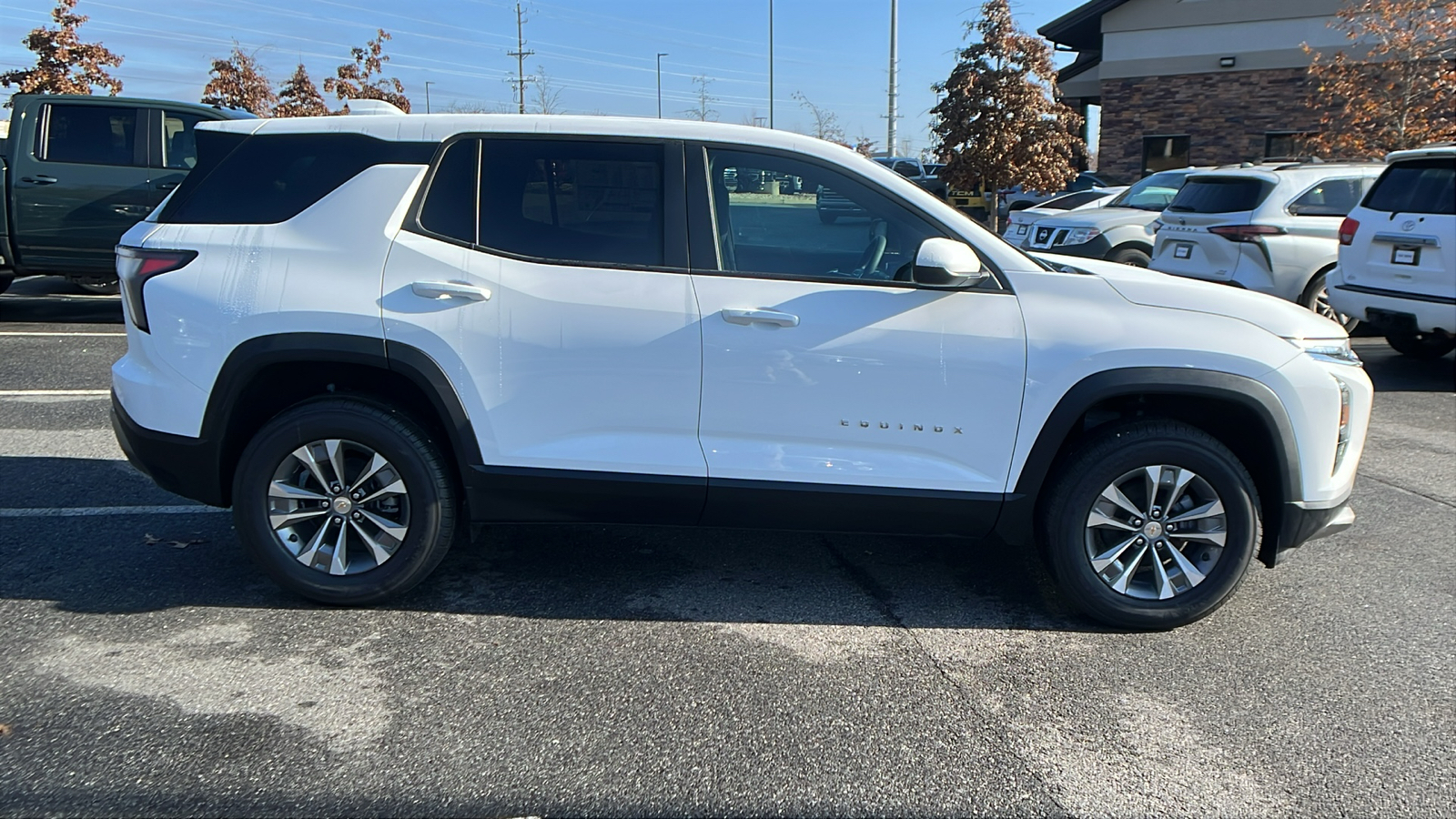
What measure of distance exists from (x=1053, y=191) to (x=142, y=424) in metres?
18.5

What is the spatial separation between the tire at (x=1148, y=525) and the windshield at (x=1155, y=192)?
36.4ft

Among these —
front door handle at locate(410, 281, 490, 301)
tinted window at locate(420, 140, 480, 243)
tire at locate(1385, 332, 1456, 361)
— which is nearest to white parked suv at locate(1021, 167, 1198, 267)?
tire at locate(1385, 332, 1456, 361)

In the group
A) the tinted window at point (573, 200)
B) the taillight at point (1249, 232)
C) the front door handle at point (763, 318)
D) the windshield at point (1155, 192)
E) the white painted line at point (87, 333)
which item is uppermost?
the windshield at point (1155, 192)

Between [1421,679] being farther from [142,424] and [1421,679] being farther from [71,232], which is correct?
[71,232]

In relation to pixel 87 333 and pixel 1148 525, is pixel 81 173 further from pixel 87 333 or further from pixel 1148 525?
pixel 1148 525

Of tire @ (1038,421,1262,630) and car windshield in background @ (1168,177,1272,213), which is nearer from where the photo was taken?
tire @ (1038,421,1262,630)

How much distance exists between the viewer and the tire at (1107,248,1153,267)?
12953mm

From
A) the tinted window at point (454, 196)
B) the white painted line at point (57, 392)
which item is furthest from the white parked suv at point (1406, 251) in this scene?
the white painted line at point (57, 392)

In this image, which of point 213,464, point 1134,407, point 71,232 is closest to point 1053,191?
point 71,232

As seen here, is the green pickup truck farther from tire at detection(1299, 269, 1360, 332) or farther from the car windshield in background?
tire at detection(1299, 269, 1360, 332)

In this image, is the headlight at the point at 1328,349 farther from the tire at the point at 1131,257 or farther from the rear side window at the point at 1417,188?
the tire at the point at 1131,257

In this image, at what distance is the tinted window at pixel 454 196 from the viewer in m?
3.98

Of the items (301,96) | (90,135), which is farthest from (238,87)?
(90,135)

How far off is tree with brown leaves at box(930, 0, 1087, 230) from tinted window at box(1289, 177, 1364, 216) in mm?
8415
